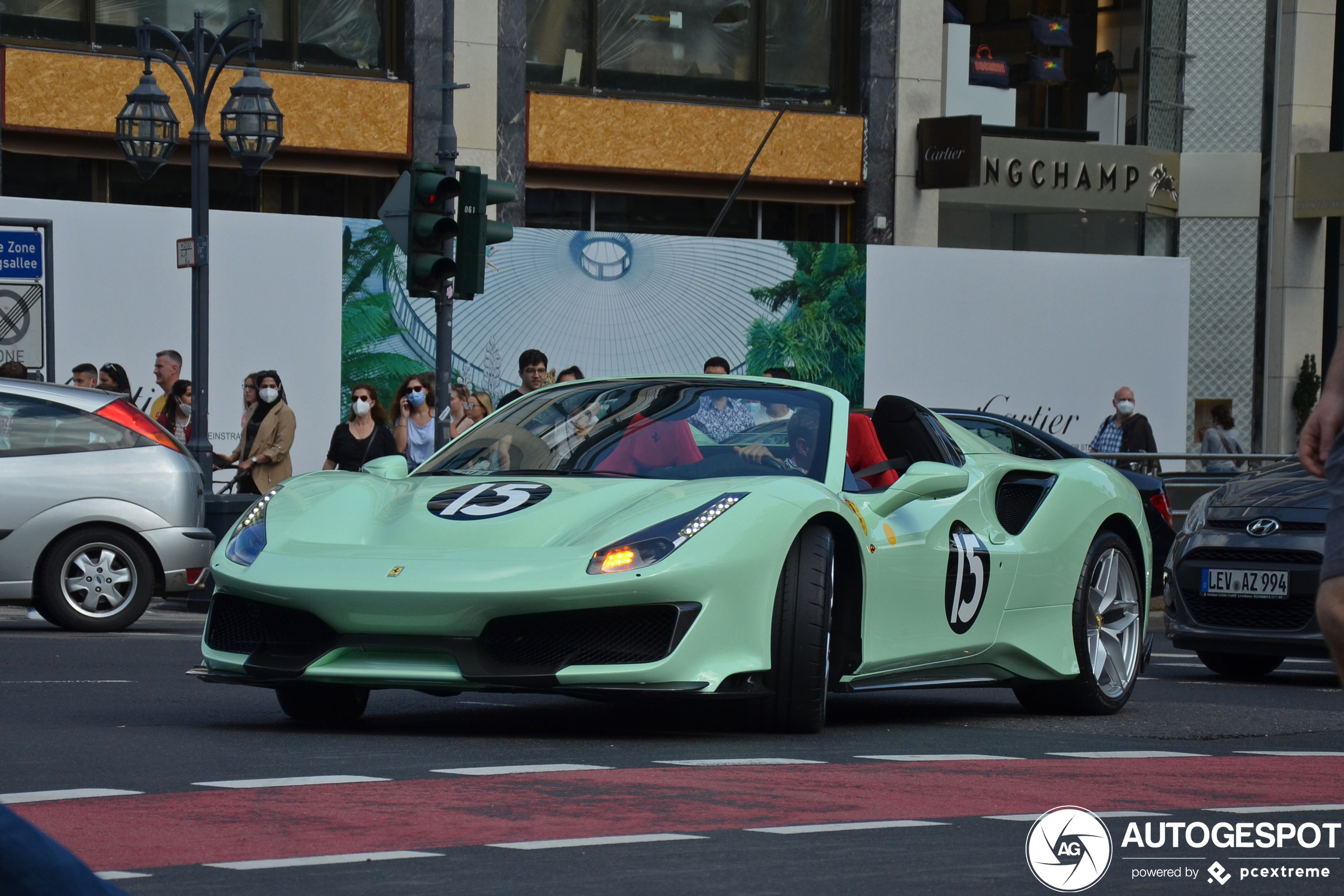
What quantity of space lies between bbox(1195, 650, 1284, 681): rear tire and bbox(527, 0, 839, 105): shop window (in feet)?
52.2

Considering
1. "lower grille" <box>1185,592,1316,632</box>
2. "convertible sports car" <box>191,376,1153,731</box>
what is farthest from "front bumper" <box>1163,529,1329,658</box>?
"convertible sports car" <box>191,376,1153,731</box>

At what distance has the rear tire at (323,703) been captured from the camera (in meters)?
7.88

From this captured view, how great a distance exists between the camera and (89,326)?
1856cm

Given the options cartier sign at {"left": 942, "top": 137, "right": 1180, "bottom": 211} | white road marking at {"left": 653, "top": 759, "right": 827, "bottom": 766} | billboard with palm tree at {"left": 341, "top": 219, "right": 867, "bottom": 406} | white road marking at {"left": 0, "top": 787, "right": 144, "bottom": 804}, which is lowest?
white road marking at {"left": 653, "top": 759, "right": 827, "bottom": 766}

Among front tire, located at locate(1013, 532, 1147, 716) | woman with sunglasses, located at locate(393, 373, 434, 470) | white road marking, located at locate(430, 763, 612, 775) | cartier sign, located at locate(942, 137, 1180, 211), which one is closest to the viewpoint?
white road marking, located at locate(430, 763, 612, 775)

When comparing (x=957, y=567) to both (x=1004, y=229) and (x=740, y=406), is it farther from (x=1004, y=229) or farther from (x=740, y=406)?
(x=1004, y=229)

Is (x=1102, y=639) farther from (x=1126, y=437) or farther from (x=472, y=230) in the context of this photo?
(x=1126, y=437)

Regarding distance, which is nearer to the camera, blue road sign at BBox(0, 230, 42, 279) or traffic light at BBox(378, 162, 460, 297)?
traffic light at BBox(378, 162, 460, 297)

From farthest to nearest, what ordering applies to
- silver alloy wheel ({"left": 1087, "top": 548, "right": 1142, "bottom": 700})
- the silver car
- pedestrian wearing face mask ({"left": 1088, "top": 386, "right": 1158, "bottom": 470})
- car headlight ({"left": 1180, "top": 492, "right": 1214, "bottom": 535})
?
pedestrian wearing face mask ({"left": 1088, "top": 386, "right": 1158, "bottom": 470}), the silver car, car headlight ({"left": 1180, "top": 492, "right": 1214, "bottom": 535}), silver alloy wheel ({"left": 1087, "top": 548, "right": 1142, "bottom": 700})

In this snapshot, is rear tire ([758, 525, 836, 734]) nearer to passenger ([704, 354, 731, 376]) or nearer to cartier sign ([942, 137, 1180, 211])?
passenger ([704, 354, 731, 376])

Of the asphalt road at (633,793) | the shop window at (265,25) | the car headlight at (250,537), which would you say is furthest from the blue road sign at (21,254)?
the car headlight at (250,537)

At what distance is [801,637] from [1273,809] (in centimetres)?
191

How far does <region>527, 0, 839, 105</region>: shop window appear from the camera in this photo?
27062mm

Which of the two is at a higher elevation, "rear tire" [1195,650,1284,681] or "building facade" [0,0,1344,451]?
"building facade" [0,0,1344,451]
